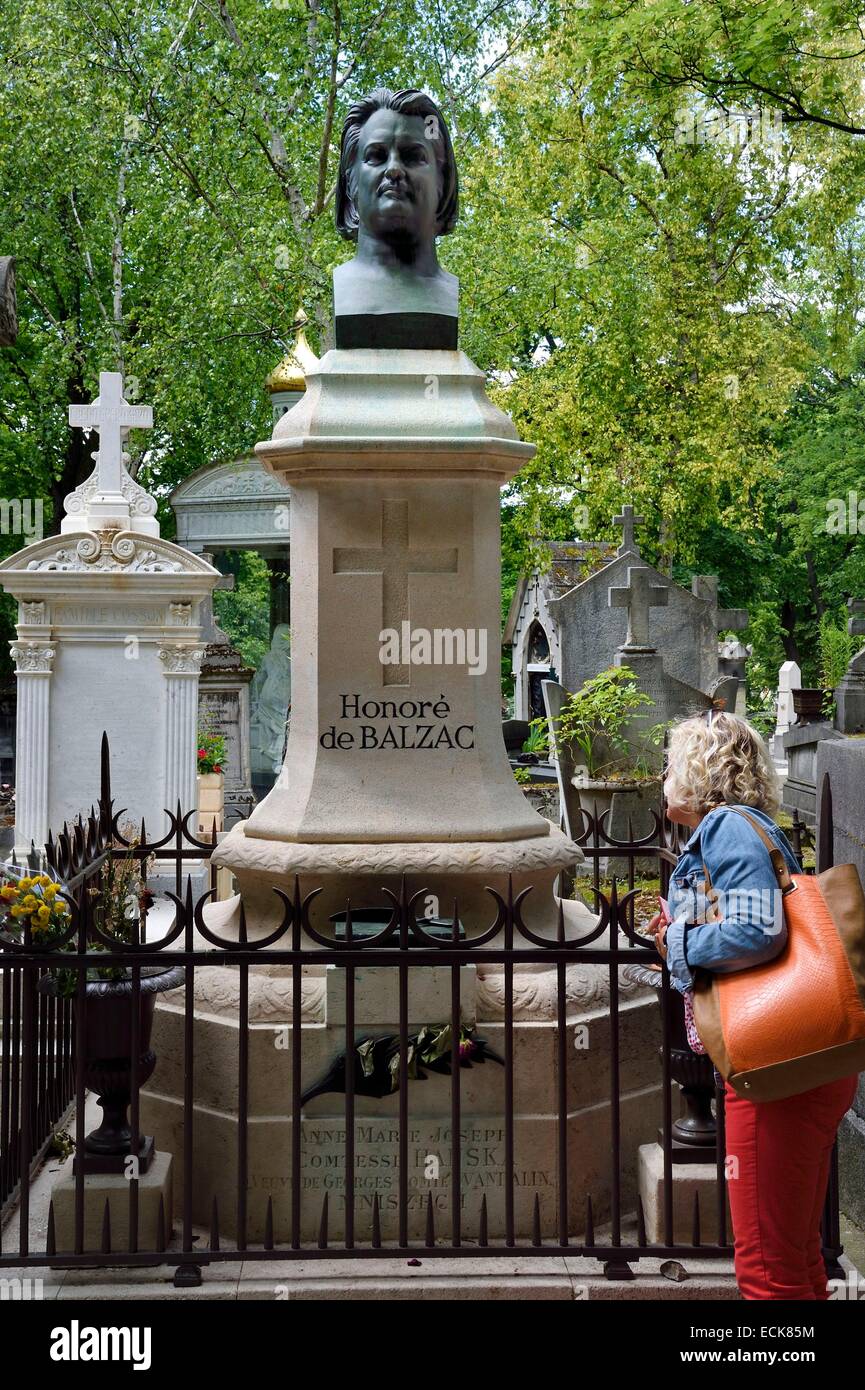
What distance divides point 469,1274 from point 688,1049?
0.97m

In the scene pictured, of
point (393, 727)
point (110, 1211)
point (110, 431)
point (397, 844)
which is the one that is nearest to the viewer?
point (110, 1211)

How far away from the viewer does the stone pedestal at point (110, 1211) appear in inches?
156

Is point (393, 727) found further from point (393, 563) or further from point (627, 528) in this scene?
point (627, 528)

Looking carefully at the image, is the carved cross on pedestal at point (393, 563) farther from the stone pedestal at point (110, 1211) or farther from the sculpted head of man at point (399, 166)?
the stone pedestal at point (110, 1211)

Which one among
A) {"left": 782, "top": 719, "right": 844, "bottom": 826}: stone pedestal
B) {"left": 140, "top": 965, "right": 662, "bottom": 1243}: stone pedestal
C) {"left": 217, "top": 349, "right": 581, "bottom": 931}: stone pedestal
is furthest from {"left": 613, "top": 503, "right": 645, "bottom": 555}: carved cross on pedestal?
{"left": 140, "top": 965, "right": 662, "bottom": 1243}: stone pedestal

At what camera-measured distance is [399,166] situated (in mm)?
5172

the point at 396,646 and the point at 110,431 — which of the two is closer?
the point at 396,646

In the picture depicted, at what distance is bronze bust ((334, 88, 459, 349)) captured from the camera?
5172mm

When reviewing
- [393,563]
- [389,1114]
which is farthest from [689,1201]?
[393,563]

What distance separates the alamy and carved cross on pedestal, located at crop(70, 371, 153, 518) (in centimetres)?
651

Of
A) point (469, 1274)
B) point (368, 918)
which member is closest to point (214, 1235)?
point (469, 1274)

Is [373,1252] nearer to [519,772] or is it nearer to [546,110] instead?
[519,772]

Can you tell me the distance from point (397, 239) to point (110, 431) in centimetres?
663

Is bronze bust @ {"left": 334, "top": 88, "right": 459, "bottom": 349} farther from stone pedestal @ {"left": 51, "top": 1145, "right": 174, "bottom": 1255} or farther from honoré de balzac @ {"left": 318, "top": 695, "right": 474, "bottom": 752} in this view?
stone pedestal @ {"left": 51, "top": 1145, "right": 174, "bottom": 1255}
